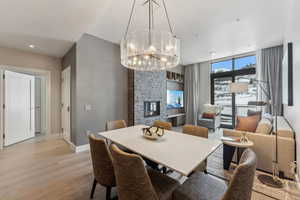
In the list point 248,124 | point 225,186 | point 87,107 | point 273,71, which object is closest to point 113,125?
point 87,107

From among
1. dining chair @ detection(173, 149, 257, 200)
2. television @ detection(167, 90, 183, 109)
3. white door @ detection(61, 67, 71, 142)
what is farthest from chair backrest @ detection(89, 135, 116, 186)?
television @ detection(167, 90, 183, 109)

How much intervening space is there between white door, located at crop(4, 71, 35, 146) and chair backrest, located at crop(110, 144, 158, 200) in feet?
13.8

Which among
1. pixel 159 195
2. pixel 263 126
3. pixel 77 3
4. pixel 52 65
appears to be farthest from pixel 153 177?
pixel 52 65

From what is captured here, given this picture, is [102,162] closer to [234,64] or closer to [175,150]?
[175,150]

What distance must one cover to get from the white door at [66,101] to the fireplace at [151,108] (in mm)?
2223

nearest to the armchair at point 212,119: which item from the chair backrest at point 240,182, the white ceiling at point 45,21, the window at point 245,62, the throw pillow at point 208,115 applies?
the throw pillow at point 208,115

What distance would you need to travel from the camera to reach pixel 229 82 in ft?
18.1

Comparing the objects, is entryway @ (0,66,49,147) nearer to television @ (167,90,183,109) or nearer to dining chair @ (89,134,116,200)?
dining chair @ (89,134,116,200)

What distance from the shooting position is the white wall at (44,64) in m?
3.43

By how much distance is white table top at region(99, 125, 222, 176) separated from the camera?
113 cm

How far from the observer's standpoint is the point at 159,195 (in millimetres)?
1137

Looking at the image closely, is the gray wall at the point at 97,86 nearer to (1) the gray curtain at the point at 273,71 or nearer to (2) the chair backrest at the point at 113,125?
(2) the chair backrest at the point at 113,125

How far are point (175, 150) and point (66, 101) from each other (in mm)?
3518

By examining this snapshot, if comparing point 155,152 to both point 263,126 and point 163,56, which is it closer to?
point 163,56
